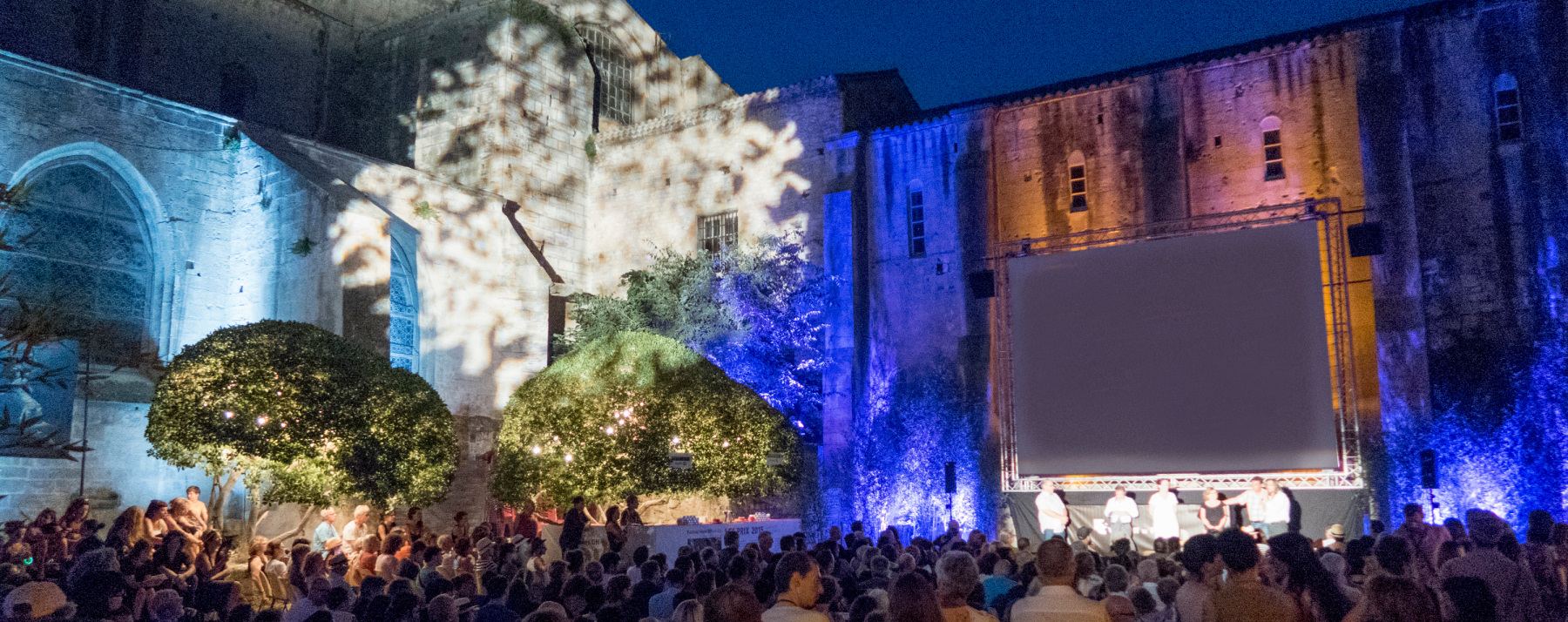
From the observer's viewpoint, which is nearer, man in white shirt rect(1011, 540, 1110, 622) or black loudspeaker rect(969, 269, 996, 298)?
man in white shirt rect(1011, 540, 1110, 622)

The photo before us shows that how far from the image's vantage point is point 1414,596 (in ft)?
14.1

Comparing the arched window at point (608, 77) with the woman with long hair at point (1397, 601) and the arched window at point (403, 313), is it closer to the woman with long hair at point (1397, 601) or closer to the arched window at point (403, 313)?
the arched window at point (403, 313)

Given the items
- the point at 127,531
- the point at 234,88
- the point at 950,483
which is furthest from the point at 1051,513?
the point at 234,88

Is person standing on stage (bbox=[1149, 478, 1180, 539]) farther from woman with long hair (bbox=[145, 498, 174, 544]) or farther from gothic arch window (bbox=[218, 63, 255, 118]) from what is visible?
gothic arch window (bbox=[218, 63, 255, 118])

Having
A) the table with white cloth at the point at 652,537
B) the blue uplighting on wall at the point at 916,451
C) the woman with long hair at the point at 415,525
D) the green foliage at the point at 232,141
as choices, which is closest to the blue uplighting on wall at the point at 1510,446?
the blue uplighting on wall at the point at 916,451

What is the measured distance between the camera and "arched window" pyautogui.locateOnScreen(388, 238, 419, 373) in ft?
73.6

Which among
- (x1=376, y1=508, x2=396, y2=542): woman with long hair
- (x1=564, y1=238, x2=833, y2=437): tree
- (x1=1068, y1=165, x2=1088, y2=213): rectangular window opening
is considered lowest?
(x1=376, y1=508, x2=396, y2=542): woman with long hair

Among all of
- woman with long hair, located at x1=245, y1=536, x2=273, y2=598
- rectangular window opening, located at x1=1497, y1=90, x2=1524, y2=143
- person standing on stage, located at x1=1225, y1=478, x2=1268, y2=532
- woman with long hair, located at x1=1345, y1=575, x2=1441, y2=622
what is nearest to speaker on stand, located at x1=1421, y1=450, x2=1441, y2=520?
person standing on stage, located at x1=1225, y1=478, x2=1268, y2=532

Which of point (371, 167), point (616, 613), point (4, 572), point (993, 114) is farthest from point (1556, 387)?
point (371, 167)

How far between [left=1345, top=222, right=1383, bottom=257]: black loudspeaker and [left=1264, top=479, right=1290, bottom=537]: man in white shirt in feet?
13.9

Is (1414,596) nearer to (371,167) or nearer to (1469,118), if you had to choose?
(1469,118)

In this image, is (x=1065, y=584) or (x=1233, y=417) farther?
(x=1233, y=417)

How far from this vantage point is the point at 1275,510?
53.4 feet

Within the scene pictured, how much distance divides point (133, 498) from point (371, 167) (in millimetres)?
7582
